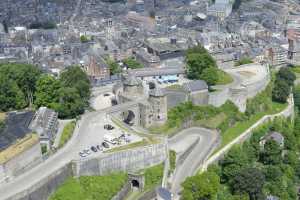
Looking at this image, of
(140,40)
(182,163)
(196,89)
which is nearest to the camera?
(182,163)

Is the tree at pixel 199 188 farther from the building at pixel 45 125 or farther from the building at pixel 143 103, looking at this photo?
the building at pixel 45 125

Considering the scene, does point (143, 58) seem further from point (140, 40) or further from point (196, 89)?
Result: point (196, 89)

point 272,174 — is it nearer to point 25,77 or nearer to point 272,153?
point 272,153

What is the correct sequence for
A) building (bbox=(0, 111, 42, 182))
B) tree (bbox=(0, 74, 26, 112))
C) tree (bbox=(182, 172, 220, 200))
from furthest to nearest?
tree (bbox=(0, 74, 26, 112))
tree (bbox=(182, 172, 220, 200))
building (bbox=(0, 111, 42, 182))

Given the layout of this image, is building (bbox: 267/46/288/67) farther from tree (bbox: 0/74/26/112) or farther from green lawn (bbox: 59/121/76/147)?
tree (bbox: 0/74/26/112)

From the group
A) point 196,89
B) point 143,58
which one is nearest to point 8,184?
point 196,89

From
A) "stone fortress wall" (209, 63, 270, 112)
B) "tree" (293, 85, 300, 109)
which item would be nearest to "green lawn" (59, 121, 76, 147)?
"stone fortress wall" (209, 63, 270, 112)

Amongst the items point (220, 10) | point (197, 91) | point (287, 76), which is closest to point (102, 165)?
point (197, 91)
